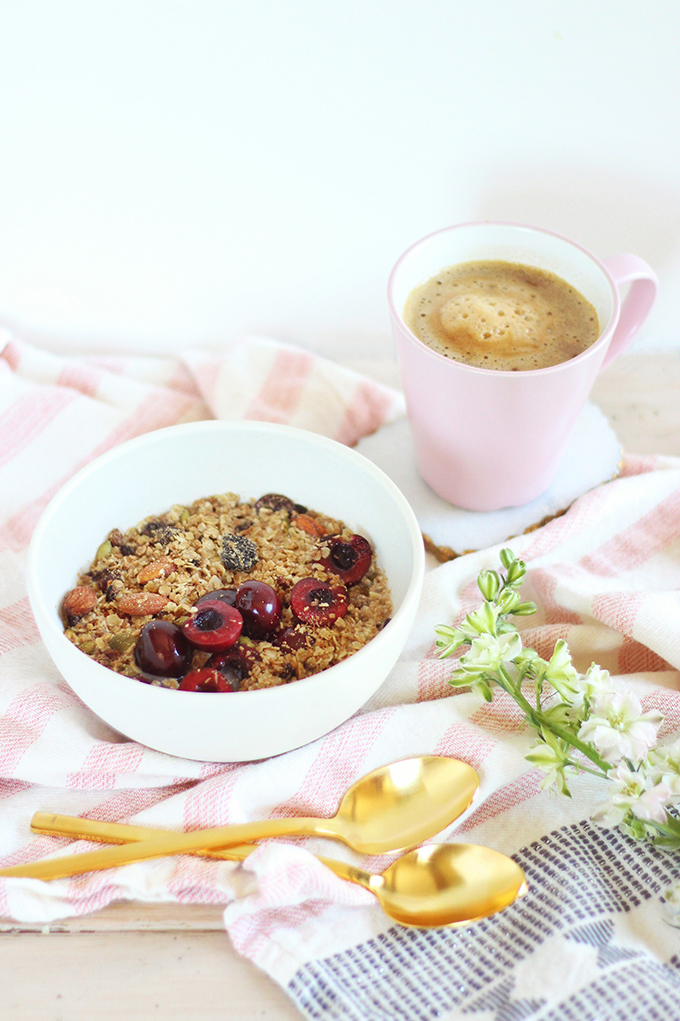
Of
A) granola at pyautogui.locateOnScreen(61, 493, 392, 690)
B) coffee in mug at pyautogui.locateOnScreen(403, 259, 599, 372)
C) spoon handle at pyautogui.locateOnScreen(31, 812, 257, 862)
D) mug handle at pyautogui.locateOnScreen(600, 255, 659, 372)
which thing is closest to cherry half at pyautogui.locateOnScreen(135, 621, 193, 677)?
granola at pyautogui.locateOnScreen(61, 493, 392, 690)

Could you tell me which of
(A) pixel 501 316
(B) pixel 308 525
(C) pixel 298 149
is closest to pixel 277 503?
(B) pixel 308 525

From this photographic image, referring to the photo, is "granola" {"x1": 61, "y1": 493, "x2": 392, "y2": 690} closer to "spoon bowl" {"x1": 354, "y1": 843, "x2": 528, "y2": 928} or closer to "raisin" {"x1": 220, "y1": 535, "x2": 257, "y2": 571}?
"raisin" {"x1": 220, "y1": 535, "x2": 257, "y2": 571}

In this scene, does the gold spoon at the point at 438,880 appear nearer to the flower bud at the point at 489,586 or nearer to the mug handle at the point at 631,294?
the flower bud at the point at 489,586

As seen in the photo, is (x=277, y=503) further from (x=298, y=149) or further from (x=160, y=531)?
(x=298, y=149)

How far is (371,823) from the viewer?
0.61m

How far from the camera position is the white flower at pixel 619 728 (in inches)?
21.0

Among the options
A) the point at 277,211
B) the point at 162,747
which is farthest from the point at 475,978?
the point at 277,211

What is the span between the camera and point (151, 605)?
0.67m

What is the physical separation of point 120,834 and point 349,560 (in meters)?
0.27

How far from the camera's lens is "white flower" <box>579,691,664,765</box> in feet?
1.75

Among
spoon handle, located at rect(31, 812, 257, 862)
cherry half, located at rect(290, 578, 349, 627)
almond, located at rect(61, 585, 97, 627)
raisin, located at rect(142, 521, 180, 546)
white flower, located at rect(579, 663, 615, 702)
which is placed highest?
white flower, located at rect(579, 663, 615, 702)

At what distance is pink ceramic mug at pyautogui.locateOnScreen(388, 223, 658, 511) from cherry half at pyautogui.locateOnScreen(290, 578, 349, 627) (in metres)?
0.19

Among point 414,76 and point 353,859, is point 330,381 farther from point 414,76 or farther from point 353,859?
point 353,859

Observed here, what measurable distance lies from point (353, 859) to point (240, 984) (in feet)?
0.35
